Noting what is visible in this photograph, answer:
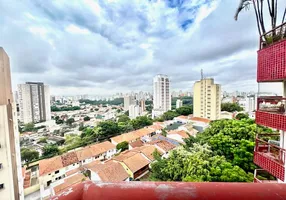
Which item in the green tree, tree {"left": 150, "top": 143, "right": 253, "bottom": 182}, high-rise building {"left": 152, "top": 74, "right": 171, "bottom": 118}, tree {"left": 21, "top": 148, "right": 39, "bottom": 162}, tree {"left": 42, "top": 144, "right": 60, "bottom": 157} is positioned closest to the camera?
tree {"left": 150, "top": 143, "right": 253, "bottom": 182}

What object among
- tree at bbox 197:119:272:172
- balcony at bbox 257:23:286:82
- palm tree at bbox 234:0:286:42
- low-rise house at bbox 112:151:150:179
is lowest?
low-rise house at bbox 112:151:150:179

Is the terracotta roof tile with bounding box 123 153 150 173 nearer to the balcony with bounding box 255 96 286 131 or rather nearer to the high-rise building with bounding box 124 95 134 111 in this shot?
the balcony with bounding box 255 96 286 131

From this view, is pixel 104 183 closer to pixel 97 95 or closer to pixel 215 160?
pixel 215 160

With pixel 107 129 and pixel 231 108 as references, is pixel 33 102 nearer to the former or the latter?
pixel 107 129

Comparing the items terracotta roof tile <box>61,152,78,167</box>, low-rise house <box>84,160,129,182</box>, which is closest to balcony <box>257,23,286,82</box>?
low-rise house <box>84,160,129,182</box>

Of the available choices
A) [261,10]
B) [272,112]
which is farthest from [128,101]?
[272,112]
